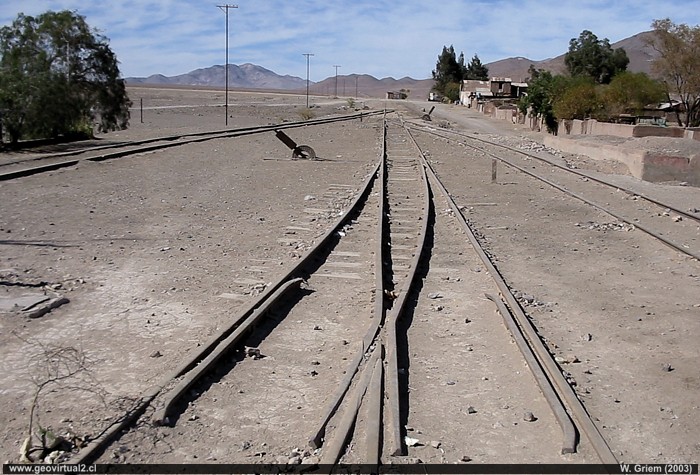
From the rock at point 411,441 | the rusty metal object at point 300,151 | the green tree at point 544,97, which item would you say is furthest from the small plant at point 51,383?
the green tree at point 544,97

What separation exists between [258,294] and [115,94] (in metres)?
36.6

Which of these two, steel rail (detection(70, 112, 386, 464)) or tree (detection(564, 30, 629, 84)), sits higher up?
tree (detection(564, 30, 629, 84))

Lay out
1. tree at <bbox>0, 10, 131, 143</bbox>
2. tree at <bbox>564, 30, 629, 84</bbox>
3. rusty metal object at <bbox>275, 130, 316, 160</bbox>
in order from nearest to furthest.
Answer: rusty metal object at <bbox>275, 130, 316, 160</bbox>, tree at <bbox>0, 10, 131, 143</bbox>, tree at <bbox>564, 30, 629, 84</bbox>

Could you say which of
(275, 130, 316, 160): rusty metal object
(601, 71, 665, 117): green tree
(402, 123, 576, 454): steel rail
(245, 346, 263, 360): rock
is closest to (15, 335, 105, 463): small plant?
(245, 346, 263, 360): rock

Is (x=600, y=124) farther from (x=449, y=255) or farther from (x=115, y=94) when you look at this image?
(x=449, y=255)

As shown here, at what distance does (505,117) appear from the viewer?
276 feet

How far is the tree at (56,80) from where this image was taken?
31.7 meters

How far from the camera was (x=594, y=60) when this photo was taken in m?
121

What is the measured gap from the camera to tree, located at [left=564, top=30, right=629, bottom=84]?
398 feet

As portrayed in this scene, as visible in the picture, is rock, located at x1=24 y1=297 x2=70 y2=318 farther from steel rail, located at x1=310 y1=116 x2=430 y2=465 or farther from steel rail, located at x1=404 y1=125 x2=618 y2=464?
steel rail, located at x1=404 y1=125 x2=618 y2=464

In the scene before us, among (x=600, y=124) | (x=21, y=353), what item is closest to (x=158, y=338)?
(x=21, y=353)

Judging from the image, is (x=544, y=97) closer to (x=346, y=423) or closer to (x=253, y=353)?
(x=253, y=353)

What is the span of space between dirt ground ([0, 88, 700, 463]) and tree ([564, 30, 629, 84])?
106528 mm

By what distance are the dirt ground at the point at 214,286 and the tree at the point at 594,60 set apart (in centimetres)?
10653
